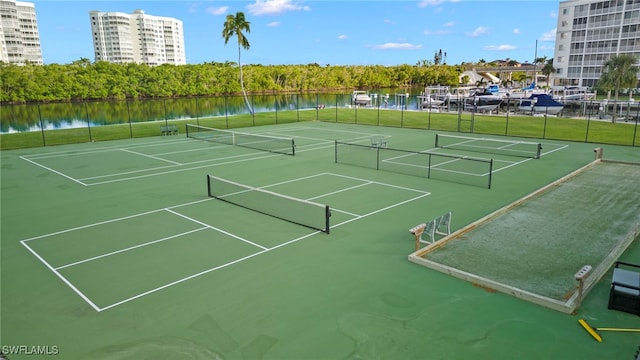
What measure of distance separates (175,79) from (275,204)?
87512 mm

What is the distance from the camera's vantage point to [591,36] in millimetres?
90812

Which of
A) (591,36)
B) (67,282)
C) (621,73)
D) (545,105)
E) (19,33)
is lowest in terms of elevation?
(67,282)

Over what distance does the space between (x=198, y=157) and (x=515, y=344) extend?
69.1ft

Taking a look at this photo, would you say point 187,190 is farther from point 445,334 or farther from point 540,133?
point 540,133

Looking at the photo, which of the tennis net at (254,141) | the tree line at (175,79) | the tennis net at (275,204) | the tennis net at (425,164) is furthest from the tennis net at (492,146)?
the tree line at (175,79)

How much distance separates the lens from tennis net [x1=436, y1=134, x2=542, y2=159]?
25594mm

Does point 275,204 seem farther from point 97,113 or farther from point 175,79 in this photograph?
point 175,79

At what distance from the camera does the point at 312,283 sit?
944cm

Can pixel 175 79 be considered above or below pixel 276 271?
above

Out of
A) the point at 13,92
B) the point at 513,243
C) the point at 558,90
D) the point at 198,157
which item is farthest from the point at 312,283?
the point at 558,90

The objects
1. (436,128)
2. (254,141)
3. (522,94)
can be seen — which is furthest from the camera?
(522,94)

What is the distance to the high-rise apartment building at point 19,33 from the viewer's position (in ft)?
550

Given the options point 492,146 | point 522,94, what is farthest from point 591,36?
point 492,146

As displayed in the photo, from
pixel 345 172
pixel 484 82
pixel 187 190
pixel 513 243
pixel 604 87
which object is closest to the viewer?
pixel 513 243
